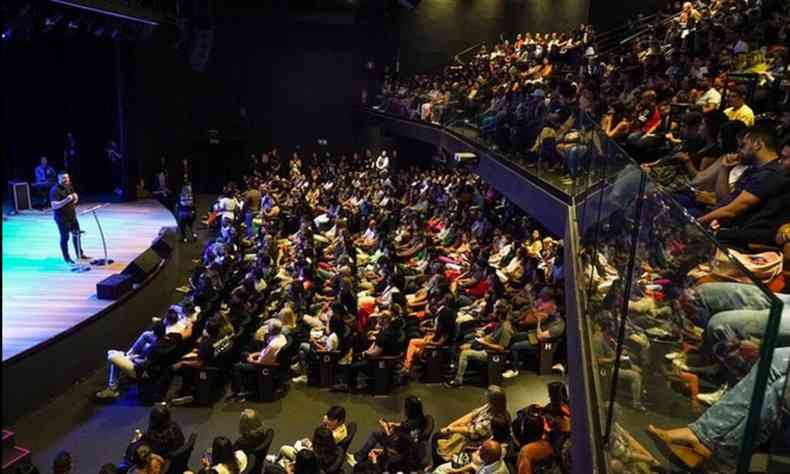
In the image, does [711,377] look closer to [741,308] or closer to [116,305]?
[741,308]

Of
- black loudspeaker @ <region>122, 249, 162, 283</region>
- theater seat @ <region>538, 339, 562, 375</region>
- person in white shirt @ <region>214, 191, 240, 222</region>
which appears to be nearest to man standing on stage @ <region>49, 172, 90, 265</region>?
black loudspeaker @ <region>122, 249, 162, 283</region>

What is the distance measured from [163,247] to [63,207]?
1747mm

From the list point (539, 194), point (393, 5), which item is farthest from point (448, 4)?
point (539, 194)

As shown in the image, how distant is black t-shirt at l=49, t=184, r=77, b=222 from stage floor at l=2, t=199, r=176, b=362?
861 millimetres

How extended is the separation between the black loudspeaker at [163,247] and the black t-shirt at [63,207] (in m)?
1.36

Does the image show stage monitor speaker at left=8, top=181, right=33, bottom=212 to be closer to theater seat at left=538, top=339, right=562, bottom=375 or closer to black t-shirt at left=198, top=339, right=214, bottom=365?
black t-shirt at left=198, top=339, right=214, bottom=365

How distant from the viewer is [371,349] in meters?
7.80

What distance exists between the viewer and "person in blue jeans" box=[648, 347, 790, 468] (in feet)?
4.79

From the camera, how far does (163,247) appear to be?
1078cm

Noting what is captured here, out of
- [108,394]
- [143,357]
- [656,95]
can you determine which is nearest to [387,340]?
[143,357]

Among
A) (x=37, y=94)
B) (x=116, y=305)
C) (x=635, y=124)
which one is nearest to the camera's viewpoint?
(x=635, y=124)

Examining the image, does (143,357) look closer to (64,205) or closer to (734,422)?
(64,205)

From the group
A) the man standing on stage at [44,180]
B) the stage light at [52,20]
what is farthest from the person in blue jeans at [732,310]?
the man standing on stage at [44,180]

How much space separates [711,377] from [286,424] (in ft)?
19.5
